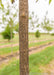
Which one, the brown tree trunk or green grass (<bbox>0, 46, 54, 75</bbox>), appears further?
green grass (<bbox>0, 46, 54, 75</bbox>)

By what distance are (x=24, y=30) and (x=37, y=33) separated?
96.7ft

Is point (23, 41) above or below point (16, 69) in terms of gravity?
above

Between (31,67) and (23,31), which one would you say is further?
(31,67)

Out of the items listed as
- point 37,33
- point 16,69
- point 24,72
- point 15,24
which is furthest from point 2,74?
point 37,33

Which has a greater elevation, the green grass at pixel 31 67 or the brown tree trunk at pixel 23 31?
the brown tree trunk at pixel 23 31

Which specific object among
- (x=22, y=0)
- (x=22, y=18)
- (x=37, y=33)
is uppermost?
(x=22, y=0)

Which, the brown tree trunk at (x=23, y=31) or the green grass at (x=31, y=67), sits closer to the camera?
the brown tree trunk at (x=23, y=31)

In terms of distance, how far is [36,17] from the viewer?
1916cm

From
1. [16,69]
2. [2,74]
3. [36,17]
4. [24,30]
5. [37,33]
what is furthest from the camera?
[37,33]

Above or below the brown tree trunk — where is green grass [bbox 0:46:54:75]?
below

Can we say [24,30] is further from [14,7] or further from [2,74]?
[14,7]

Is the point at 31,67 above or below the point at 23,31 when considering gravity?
below

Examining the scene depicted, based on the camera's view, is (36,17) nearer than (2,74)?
No

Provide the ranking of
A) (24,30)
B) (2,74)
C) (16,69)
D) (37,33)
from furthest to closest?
(37,33) → (16,69) → (2,74) → (24,30)
